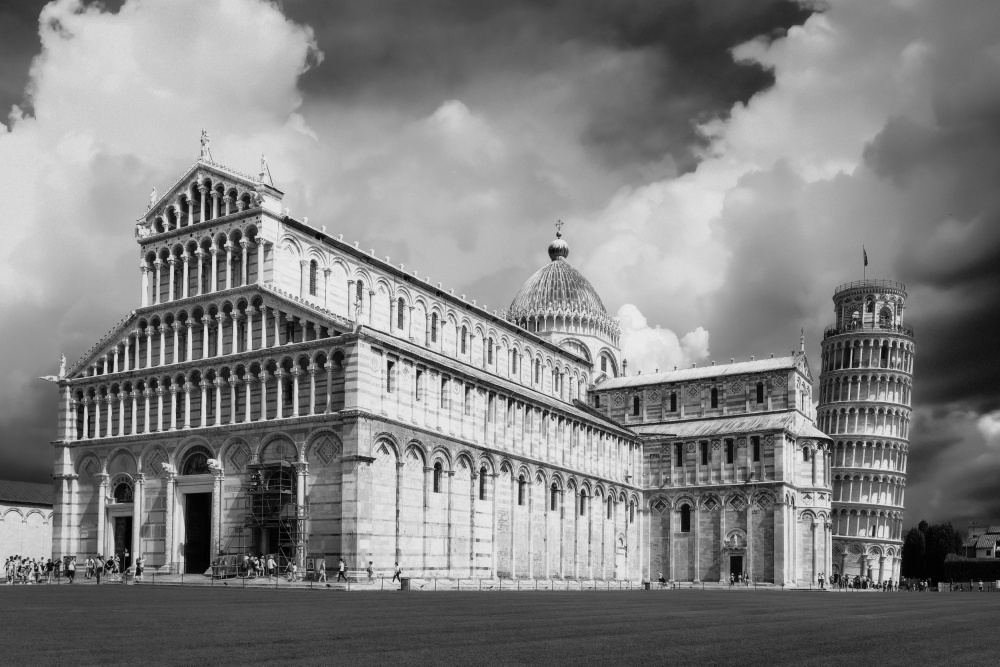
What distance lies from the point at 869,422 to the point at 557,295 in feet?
150

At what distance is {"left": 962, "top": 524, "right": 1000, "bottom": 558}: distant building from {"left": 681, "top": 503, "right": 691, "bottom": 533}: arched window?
8760 cm

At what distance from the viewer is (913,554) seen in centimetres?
13900

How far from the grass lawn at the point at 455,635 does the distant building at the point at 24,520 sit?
69306 millimetres

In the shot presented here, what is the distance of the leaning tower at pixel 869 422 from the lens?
122812mm

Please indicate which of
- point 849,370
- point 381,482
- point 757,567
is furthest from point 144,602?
point 849,370

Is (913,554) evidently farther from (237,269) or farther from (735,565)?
(237,269)

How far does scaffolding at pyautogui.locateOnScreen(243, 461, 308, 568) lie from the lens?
184 ft

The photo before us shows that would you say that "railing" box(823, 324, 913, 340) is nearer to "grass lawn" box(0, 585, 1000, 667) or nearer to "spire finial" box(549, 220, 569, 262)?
"spire finial" box(549, 220, 569, 262)

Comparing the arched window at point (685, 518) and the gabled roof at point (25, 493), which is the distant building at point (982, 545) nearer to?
the arched window at point (685, 518)

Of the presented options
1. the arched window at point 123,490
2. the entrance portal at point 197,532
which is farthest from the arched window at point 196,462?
the arched window at point 123,490

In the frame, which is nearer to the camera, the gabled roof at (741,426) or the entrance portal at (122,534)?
the entrance portal at (122,534)

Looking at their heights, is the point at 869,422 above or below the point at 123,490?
above

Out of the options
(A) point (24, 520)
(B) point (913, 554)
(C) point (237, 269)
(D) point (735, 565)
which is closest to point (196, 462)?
(C) point (237, 269)

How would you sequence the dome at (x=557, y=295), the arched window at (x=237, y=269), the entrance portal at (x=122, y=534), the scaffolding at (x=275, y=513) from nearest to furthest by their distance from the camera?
1. the scaffolding at (x=275, y=513)
2. the arched window at (x=237, y=269)
3. the entrance portal at (x=122, y=534)
4. the dome at (x=557, y=295)
